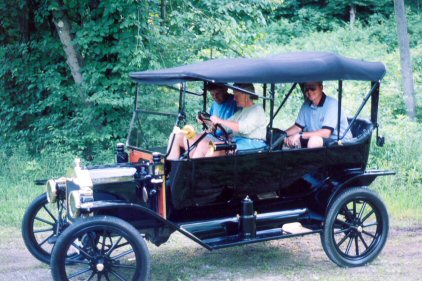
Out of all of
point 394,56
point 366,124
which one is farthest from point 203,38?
point 394,56

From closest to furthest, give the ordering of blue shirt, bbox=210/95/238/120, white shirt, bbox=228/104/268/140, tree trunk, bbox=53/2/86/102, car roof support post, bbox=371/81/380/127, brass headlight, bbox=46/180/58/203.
A: 1. brass headlight, bbox=46/180/58/203
2. white shirt, bbox=228/104/268/140
3. car roof support post, bbox=371/81/380/127
4. blue shirt, bbox=210/95/238/120
5. tree trunk, bbox=53/2/86/102

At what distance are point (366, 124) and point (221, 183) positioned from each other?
1662 millimetres

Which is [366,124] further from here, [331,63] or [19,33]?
[19,33]

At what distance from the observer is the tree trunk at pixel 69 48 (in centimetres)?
1019

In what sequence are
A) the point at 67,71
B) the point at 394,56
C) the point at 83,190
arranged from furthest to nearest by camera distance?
1. the point at 394,56
2. the point at 67,71
3. the point at 83,190

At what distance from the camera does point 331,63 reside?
579cm

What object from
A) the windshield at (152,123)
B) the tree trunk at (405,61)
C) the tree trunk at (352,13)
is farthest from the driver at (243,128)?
the tree trunk at (352,13)

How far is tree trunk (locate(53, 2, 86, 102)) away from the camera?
10188 mm

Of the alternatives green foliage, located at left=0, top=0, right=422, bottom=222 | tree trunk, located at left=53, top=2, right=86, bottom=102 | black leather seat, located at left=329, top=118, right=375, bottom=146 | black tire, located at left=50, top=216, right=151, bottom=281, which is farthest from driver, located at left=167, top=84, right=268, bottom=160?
tree trunk, located at left=53, top=2, right=86, bottom=102

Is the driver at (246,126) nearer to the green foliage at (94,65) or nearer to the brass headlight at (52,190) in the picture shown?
the brass headlight at (52,190)

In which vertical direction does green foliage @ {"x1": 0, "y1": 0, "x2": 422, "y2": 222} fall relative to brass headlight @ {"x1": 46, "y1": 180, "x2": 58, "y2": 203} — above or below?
above

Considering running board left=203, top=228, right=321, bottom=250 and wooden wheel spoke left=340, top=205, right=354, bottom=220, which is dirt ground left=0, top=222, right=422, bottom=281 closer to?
running board left=203, top=228, right=321, bottom=250

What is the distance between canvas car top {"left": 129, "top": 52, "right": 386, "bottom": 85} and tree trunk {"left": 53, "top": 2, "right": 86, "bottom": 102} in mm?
4437

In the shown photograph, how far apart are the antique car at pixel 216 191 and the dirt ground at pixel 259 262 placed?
0.67 feet
